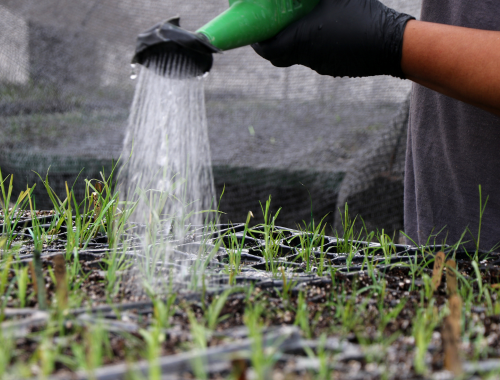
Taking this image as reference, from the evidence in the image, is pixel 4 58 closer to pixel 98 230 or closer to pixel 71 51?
pixel 71 51

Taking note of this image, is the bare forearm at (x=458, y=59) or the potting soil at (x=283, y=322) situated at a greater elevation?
the bare forearm at (x=458, y=59)

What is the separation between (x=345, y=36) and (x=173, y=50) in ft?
2.12

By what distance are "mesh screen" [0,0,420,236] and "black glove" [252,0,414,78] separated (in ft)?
6.56

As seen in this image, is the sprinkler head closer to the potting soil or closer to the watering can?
the watering can

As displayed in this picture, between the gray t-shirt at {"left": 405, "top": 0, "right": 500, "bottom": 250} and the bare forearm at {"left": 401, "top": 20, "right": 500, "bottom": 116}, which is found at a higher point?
the bare forearm at {"left": 401, "top": 20, "right": 500, "bottom": 116}

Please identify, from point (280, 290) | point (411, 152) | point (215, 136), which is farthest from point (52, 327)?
point (215, 136)

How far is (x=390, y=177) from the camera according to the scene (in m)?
3.12

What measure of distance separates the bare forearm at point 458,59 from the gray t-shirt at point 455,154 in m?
0.29

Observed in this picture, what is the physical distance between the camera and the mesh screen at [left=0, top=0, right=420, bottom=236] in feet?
12.2

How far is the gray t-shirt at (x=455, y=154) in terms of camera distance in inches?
70.0

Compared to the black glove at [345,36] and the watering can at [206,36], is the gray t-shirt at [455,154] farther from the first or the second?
the watering can at [206,36]

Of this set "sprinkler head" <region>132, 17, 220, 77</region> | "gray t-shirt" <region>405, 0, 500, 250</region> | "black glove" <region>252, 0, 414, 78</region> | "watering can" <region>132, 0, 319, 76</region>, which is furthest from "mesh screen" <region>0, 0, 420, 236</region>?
"sprinkler head" <region>132, 17, 220, 77</region>

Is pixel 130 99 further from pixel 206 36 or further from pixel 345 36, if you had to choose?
pixel 206 36

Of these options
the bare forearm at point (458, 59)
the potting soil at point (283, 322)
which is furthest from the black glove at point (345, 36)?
the potting soil at point (283, 322)
